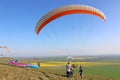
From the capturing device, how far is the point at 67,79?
25266 millimetres

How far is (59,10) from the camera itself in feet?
55.9

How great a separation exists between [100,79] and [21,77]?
11671 mm

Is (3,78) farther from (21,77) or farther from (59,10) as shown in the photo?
(59,10)

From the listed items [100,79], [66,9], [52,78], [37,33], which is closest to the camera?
[66,9]

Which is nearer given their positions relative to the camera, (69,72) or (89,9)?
(89,9)

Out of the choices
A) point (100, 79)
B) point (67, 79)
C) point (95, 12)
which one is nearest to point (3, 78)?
point (67, 79)

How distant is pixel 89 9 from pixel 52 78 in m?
10.8

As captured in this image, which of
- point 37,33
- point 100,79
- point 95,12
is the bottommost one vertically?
point 100,79

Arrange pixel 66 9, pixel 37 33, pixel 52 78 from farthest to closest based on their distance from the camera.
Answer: pixel 52 78 → pixel 37 33 → pixel 66 9

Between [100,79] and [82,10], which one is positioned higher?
[82,10]

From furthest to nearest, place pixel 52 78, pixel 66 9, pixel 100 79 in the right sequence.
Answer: pixel 100 79 → pixel 52 78 → pixel 66 9

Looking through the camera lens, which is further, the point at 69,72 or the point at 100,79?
the point at 100,79

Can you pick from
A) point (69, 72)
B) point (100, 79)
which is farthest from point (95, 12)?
point (100, 79)

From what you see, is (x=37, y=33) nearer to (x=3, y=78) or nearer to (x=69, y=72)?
(x=3, y=78)
